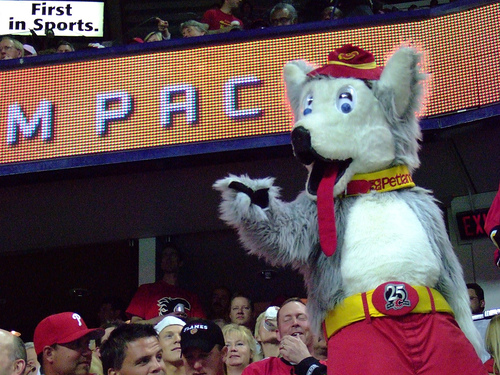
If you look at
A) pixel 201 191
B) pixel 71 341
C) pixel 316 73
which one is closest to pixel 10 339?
pixel 71 341

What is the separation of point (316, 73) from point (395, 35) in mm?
2527

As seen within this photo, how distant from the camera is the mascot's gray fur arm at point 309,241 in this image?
9.70 ft

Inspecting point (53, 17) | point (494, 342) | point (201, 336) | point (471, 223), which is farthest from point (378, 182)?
point (53, 17)

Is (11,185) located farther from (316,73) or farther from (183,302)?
(316,73)

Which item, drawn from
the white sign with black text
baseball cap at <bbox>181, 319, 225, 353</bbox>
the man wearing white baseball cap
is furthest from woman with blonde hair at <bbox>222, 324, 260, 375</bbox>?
the white sign with black text

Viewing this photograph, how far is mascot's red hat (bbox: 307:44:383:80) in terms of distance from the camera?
126 inches

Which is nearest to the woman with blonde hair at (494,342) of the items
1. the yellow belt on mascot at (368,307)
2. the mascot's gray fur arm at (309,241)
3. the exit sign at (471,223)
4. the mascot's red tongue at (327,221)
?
the mascot's gray fur arm at (309,241)

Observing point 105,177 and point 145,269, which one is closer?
point 105,177

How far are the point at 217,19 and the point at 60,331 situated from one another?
364cm

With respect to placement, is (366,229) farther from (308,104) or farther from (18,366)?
(18,366)

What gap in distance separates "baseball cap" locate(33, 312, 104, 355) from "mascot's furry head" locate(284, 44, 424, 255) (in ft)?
5.47

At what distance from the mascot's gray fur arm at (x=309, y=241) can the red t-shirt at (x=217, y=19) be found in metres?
4.24

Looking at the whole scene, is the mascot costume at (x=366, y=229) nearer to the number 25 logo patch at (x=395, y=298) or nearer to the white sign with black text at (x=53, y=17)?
the number 25 logo patch at (x=395, y=298)

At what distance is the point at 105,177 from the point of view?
6086 millimetres
